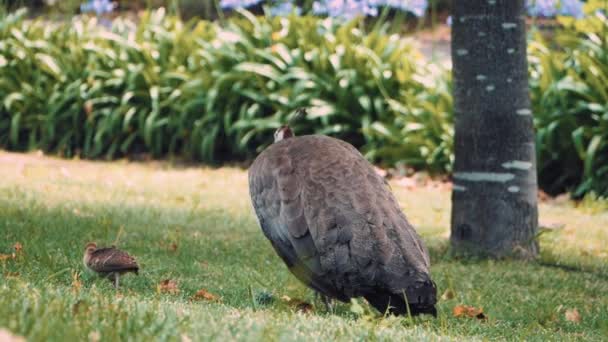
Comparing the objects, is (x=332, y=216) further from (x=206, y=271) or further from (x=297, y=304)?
(x=206, y=271)

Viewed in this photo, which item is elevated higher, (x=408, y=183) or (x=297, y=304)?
(x=408, y=183)

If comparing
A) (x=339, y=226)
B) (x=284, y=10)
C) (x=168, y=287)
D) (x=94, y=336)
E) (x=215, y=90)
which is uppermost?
(x=284, y=10)

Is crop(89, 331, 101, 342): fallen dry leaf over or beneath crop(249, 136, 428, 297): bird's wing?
beneath

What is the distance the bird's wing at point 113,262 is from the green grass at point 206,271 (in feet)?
0.42

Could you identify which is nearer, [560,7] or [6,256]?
[6,256]

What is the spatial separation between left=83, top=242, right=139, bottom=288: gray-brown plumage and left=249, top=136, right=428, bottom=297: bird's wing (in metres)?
0.69

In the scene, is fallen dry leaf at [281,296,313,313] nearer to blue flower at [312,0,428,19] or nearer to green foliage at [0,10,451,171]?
green foliage at [0,10,451,171]

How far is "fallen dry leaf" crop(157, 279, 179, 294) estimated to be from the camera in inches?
224

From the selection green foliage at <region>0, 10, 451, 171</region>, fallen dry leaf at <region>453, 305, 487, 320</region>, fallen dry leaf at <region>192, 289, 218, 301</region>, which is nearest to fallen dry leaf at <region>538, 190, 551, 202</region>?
green foliage at <region>0, 10, 451, 171</region>

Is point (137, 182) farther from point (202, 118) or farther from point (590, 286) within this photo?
point (590, 286)

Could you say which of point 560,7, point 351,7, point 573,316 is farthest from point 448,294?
point 351,7

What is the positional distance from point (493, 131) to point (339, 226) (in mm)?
2846

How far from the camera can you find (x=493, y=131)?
7.56 metres

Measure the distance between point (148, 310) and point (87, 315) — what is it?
0.97 ft
